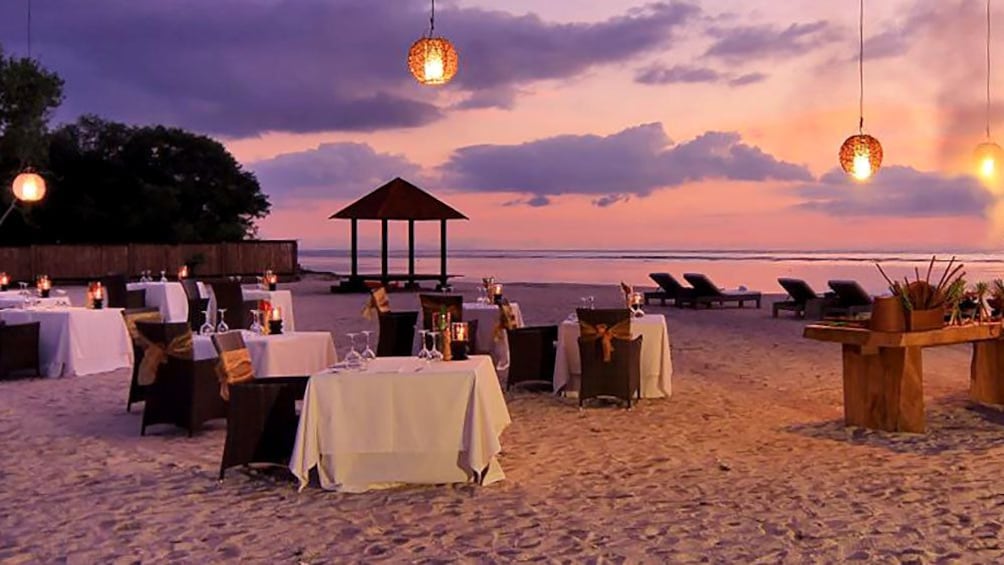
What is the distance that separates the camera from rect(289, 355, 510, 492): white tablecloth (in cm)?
552

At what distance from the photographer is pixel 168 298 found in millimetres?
14953

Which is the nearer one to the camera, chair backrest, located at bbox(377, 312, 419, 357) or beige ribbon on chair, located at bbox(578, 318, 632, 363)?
beige ribbon on chair, located at bbox(578, 318, 632, 363)

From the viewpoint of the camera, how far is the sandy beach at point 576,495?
4.60 meters

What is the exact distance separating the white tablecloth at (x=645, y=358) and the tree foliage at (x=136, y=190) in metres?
26.1

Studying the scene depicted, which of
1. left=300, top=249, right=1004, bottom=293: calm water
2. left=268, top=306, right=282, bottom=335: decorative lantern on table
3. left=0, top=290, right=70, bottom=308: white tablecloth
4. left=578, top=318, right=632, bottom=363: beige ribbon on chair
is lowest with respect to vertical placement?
left=578, top=318, right=632, bottom=363: beige ribbon on chair

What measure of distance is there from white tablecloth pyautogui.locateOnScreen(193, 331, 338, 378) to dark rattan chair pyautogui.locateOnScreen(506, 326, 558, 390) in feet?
6.14

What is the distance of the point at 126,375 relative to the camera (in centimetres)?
1038

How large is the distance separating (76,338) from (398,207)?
12850 millimetres

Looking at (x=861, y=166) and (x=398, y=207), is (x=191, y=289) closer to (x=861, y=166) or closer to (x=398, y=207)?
(x=861, y=166)

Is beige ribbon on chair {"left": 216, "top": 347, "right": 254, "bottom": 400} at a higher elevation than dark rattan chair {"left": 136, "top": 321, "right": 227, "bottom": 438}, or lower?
higher

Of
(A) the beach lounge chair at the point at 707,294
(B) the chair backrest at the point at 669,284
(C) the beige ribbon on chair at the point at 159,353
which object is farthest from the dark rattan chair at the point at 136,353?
(B) the chair backrest at the point at 669,284

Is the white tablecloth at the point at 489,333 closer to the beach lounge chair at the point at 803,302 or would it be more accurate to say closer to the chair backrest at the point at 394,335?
the chair backrest at the point at 394,335

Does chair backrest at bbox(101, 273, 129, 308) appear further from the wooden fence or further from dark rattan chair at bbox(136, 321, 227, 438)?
the wooden fence

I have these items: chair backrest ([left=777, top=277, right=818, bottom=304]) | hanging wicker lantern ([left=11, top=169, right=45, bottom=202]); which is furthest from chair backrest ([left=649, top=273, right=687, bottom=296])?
hanging wicker lantern ([left=11, top=169, right=45, bottom=202])
